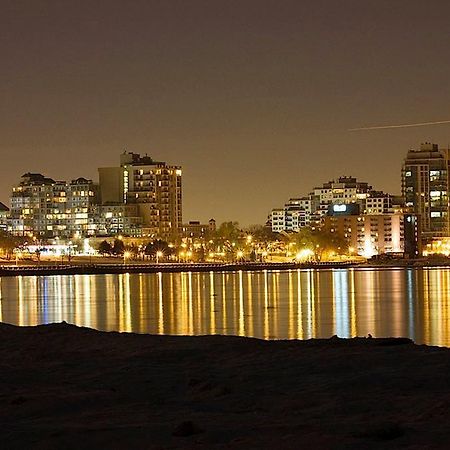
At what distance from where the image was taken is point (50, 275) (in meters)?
146

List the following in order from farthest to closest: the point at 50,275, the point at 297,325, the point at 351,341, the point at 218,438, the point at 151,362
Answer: the point at 50,275, the point at 297,325, the point at 351,341, the point at 151,362, the point at 218,438

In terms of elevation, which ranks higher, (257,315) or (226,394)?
(226,394)

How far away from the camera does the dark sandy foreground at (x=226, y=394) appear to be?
8.89 metres

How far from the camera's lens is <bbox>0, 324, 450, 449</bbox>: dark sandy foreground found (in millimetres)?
8891

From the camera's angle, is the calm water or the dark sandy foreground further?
the calm water

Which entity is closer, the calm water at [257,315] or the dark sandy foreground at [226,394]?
the dark sandy foreground at [226,394]

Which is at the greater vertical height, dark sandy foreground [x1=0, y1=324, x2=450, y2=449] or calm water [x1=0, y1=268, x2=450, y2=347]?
dark sandy foreground [x1=0, y1=324, x2=450, y2=449]

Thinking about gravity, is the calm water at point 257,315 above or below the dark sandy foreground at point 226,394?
below

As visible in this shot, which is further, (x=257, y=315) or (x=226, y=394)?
(x=257, y=315)

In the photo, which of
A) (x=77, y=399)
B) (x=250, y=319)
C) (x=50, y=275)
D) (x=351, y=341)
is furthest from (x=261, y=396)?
(x=50, y=275)

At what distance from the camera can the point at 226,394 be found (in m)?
11.5

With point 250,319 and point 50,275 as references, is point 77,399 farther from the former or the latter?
point 50,275

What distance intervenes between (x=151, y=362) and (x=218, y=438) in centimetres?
585

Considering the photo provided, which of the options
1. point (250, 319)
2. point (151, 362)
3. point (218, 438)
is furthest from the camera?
point (250, 319)
